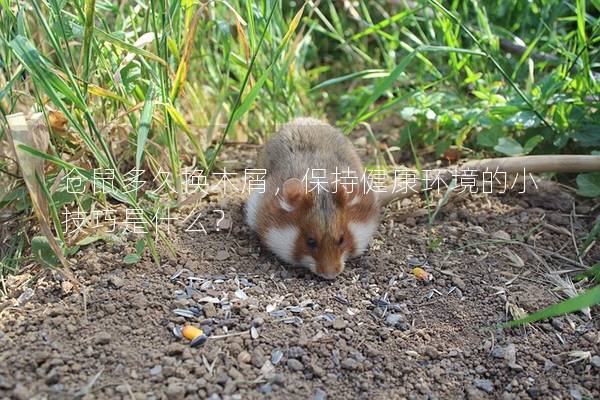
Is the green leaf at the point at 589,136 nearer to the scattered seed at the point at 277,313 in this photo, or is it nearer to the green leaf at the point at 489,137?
the green leaf at the point at 489,137

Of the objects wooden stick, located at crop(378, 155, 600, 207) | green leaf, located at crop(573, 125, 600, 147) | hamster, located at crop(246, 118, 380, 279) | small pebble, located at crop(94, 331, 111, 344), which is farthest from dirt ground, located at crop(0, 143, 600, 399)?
green leaf, located at crop(573, 125, 600, 147)

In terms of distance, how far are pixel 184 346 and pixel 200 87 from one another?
9.99 ft

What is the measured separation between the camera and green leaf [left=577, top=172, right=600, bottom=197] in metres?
4.30

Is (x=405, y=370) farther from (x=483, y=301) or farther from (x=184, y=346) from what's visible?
(x=184, y=346)

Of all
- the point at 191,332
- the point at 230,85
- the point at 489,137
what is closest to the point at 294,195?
the point at 191,332

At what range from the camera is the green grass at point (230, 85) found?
11.9 ft

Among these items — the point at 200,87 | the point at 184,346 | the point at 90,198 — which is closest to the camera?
the point at 184,346

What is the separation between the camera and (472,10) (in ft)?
20.3

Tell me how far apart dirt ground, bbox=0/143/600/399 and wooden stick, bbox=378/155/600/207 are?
0.45 metres

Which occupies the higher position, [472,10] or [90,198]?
[472,10]

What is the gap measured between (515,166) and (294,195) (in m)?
1.65

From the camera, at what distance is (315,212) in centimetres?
395

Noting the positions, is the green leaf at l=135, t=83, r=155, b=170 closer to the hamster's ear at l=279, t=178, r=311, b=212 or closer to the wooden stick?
the hamster's ear at l=279, t=178, r=311, b=212

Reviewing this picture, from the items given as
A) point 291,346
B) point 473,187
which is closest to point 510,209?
point 473,187
